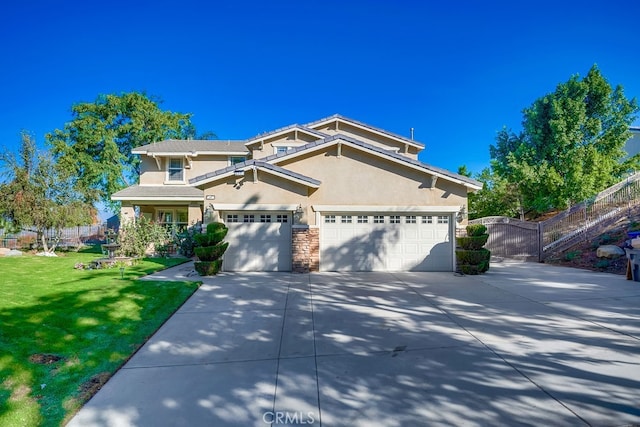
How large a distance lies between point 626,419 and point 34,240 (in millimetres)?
26091

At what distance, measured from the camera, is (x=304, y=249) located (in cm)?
1091

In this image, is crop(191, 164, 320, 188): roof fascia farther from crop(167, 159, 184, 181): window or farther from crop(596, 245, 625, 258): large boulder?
crop(596, 245, 625, 258): large boulder

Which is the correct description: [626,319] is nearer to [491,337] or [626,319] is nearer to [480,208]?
[491,337]

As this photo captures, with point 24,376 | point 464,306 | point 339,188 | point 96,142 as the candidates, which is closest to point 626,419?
point 464,306

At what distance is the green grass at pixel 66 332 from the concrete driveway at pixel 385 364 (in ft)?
1.12

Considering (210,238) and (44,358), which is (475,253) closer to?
(210,238)

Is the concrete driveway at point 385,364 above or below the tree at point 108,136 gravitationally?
below

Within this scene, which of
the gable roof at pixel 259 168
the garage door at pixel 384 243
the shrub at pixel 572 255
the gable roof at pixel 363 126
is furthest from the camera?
the gable roof at pixel 363 126

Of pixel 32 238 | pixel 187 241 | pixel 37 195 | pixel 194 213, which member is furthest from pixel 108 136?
pixel 187 241

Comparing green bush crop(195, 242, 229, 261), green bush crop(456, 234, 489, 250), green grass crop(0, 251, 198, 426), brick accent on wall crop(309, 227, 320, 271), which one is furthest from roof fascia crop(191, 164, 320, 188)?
green bush crop(456, 234, 489, 250)

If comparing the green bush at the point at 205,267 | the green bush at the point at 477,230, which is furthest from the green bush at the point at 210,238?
the green bush at the point at 477,230

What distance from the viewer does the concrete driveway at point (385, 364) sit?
3.09 m

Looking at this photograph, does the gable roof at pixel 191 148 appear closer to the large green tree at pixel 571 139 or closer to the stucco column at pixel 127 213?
the stucco column at pixel 127 213

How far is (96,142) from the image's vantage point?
25.8 meters
